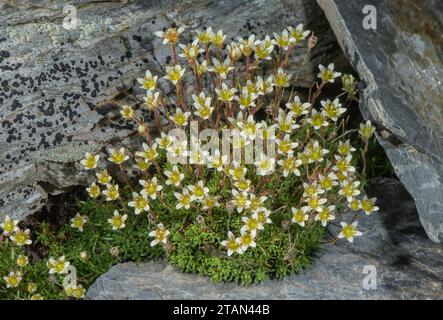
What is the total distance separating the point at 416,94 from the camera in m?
4.94

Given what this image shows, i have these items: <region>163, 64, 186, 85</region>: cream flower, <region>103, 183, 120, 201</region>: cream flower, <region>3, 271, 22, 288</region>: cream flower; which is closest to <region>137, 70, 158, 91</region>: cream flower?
<region>163, 64, 186, 85</region>: cream flower

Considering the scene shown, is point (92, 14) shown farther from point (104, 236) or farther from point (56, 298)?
point (56, 298)

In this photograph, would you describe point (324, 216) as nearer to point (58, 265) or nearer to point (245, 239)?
point (245, 239)

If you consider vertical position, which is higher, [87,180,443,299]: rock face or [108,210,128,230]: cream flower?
[108,210,128,230]: cream flower

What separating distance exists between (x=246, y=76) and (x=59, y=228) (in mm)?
1925

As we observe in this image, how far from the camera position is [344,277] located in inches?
191

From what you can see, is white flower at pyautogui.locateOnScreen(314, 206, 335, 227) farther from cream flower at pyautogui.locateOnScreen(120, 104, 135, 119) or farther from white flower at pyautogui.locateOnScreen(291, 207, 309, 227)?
cream flower at pyautogui.locateOnScreen(120, 104, 135, 119)

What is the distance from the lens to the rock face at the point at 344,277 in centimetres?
478

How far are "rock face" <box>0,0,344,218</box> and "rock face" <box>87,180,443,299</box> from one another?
1020 millimetres

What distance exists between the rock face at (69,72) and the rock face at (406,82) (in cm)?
97

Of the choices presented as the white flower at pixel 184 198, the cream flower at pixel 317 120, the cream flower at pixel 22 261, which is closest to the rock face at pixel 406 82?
the cream flower at pixel 317 120

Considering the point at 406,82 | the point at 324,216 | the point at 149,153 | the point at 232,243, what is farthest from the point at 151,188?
the point at 406,82

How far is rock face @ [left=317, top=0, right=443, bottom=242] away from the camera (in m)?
4.70

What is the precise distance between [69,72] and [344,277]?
2.53 m
